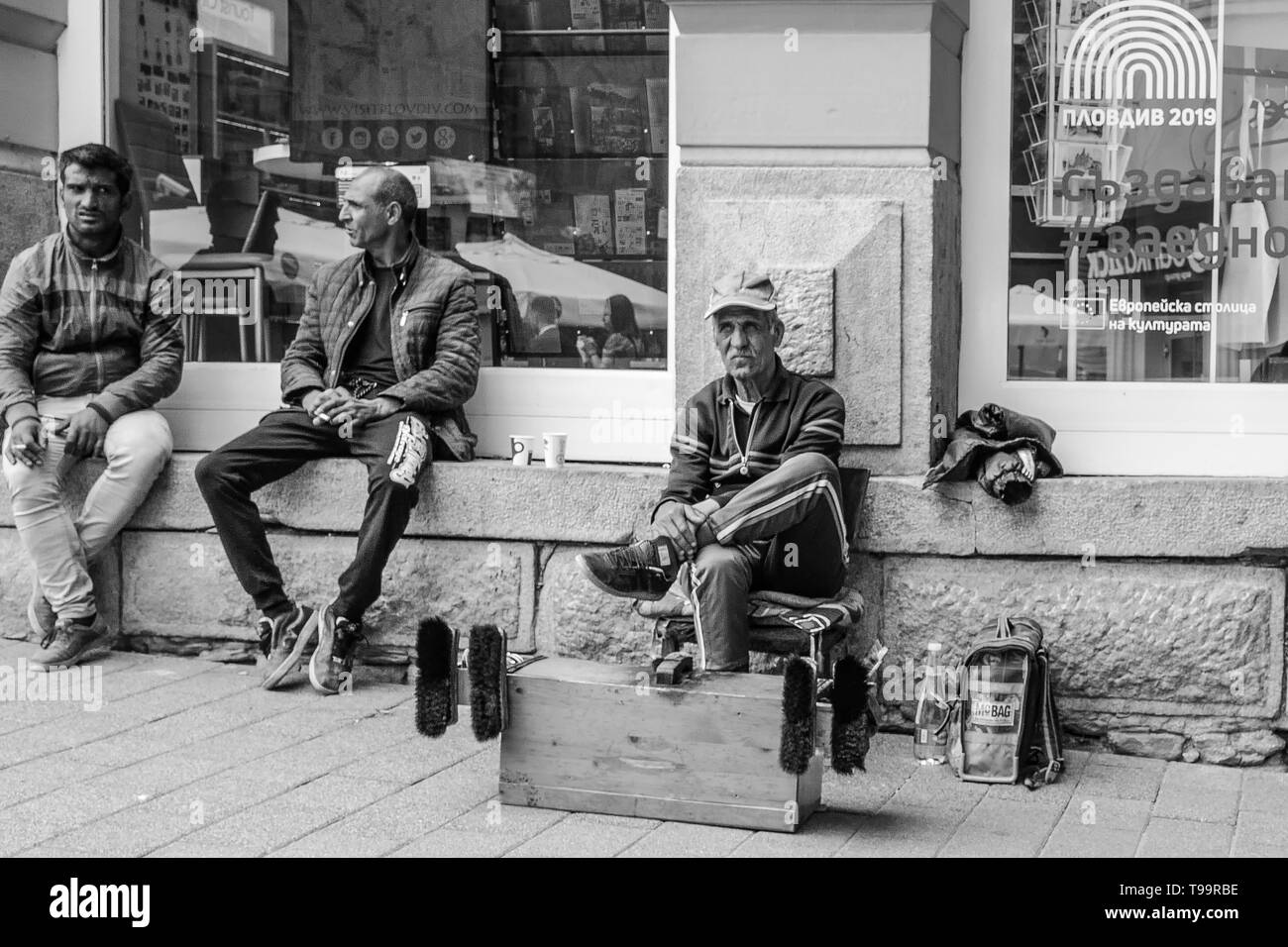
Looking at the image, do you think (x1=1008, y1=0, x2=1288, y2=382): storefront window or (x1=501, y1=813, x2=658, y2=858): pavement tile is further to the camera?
(x1=1008, y1=0, x2=1288, y2=382): storefront window

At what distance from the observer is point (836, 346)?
17.6 feet

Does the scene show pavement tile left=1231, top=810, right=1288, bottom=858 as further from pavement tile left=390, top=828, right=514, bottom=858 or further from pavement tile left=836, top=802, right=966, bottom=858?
pavement tile left=390, top=828, right=514, bottom=858

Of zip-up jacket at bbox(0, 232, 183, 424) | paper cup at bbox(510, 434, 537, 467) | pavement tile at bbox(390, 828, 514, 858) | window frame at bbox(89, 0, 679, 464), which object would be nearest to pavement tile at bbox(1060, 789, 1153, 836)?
pavement tile at bbox(390, 828, 514, 858)

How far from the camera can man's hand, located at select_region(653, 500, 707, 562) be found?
468 centimetres

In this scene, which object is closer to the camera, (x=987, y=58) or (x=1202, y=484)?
(x=1202, y=484)

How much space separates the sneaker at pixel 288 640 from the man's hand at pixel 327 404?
67cm

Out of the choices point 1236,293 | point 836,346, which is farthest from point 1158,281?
point 836,346

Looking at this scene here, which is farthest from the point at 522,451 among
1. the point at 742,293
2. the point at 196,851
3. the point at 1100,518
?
the point at 196,851

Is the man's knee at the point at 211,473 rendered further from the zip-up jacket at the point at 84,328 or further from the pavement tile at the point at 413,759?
the pavement tile at the point at 413,759

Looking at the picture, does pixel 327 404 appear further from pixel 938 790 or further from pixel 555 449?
pixel 938 790

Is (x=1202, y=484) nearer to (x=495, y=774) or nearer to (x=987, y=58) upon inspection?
(x=987, y=58)

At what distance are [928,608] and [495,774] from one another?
1485 millimetres

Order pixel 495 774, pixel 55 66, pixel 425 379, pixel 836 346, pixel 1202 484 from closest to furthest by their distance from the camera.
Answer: pixel 495 774 < pixel 1202 484 < pixel 836 346 < pixel 425 379 < pixel 55 66

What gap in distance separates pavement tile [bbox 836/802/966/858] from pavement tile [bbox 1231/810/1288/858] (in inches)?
27.3
